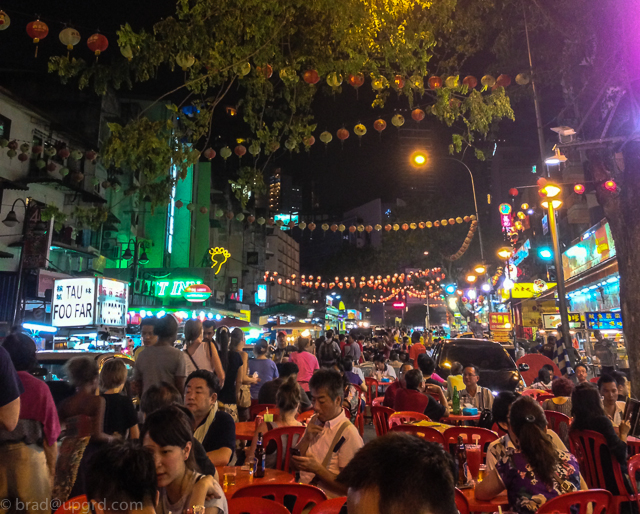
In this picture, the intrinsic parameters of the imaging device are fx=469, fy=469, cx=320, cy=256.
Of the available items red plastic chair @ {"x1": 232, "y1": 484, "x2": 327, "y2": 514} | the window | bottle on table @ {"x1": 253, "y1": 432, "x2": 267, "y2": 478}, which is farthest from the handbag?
the window

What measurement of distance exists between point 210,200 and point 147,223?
946 cm

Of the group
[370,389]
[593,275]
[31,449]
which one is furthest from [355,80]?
[593,275]

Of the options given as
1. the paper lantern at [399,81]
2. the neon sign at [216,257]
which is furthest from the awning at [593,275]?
the neon sign at [216,257]

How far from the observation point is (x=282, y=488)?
3160mm

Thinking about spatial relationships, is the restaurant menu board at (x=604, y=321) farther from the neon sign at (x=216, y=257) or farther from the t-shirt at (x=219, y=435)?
the neon sign at (x=216, y=257)

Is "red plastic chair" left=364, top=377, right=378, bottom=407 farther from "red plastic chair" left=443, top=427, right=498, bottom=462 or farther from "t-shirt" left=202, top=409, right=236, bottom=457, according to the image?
"t-shirt" left=202, top=409, right=236, bottom=457

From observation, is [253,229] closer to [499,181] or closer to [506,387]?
[499,181]

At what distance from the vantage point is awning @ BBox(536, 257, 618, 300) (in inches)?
661

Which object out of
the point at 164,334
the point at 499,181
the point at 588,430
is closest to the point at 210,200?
the point at 499,181

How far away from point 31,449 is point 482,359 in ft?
31.6

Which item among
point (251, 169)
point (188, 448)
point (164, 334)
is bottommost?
point (188, 448)

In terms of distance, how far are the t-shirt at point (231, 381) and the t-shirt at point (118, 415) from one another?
10.5 ft

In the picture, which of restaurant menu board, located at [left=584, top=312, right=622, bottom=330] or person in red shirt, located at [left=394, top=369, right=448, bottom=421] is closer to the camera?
person in red shirt, located at [left=394, top=369, right=448, bottom=421]

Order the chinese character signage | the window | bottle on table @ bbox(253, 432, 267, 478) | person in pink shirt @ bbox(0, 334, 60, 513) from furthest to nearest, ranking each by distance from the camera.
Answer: the chinese character signage, the window, bottle on table @ bbox(253, 432, 267, 478), person in pink shirt @ bbox(0, 334, 60, 513)
